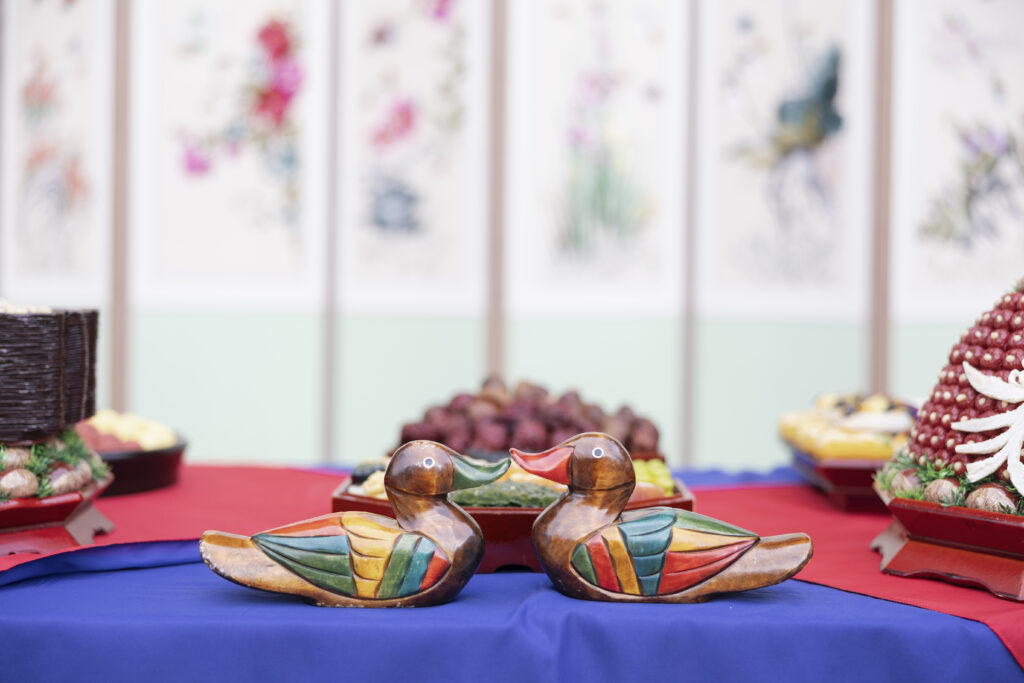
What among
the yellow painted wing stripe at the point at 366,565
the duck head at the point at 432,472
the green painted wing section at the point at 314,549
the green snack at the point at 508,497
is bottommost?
the yellow painted wing stripe at the point at 366,565

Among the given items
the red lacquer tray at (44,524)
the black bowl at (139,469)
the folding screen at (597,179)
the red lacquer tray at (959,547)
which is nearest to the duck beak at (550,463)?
the red lacquer tray at (959,547)

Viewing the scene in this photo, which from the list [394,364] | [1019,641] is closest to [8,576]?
A: [1019,641]

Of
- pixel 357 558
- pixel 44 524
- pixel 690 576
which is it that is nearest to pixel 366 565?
pixel 357 558

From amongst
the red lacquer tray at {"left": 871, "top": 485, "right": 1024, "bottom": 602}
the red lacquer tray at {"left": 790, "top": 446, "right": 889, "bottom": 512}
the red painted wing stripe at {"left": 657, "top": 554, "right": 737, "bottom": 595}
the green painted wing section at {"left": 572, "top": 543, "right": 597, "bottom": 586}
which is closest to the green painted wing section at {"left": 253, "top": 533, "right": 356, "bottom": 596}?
the green painted wing section at {"left": 572, "top": 543, "right": 597, "bottom": 586}

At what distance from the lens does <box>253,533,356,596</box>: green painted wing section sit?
40.5 inches

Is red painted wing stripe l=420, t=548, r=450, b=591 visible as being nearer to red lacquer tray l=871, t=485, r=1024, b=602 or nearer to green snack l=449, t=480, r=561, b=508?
green snack l=449, t=480, r=561, b=508

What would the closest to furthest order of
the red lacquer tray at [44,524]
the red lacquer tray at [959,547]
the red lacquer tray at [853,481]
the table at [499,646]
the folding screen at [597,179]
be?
the table at [499,646]
the red lacquer tray at [959,547]
the red lacquer tray at [44,524]
the red lacquer tray at [853,481]
the folding screen at [597,179]

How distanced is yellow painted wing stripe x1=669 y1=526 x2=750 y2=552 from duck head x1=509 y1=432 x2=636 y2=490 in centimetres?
8

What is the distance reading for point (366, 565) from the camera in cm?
104

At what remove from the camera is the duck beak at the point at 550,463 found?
1.04m

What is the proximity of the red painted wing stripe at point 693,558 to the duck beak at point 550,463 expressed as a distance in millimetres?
149

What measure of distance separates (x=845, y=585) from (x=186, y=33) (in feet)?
14.7

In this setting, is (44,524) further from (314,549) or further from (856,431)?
(856,431)

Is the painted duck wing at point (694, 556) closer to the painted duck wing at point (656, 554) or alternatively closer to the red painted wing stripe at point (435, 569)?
the painted duck wing at point (656, 554)
